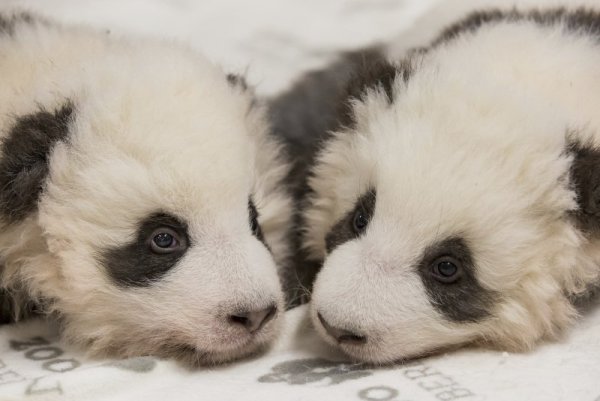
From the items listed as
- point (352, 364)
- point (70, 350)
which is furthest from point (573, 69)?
point (70, 350)

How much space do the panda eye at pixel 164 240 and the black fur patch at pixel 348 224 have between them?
493 mm

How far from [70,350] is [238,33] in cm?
228

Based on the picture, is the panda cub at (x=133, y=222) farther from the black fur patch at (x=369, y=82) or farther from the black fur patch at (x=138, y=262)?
the black fur patch at (x=369, y=82)

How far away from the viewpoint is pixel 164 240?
2.36 m

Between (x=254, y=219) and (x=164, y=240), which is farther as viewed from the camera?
(x=254, y=219)

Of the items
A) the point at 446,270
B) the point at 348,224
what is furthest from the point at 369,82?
the point at 446,270

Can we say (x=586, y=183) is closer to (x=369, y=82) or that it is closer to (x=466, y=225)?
(x=466, y=225)

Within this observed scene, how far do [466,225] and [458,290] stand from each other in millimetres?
191

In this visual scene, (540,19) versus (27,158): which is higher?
(540,19)

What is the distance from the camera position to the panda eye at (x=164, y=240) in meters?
2.35

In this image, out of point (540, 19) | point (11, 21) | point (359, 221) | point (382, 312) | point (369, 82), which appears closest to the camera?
point (382, 312)

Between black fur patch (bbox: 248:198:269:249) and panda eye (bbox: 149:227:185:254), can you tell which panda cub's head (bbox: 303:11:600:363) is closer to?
black fur patch (bbox: 248:198:269:249)

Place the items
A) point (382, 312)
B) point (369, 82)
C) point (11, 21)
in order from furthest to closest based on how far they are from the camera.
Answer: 1. point (11, 21)
2. point (369, 82)
3. point (382, 312)

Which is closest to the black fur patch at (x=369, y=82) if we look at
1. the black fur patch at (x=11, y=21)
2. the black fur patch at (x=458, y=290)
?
the black fur patch at (x=458, y=290)
